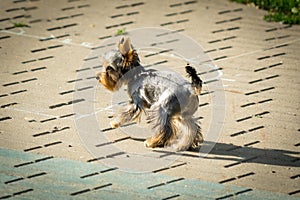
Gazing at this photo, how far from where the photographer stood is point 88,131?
33.4ft

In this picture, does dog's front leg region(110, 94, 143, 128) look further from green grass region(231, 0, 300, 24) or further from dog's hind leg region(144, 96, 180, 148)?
green grass region(231, 0, 300, 24)

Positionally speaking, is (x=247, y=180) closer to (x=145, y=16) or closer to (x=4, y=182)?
(x=4, y=182)

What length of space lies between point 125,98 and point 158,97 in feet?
5.49

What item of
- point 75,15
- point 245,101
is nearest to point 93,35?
point 75,15

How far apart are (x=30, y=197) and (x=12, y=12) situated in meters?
5.69

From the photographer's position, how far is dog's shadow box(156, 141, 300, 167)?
9516mm

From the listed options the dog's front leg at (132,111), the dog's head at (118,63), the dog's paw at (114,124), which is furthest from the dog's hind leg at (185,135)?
the dog's head at (118,63)

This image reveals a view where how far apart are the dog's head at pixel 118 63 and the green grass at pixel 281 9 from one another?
14.2 ft

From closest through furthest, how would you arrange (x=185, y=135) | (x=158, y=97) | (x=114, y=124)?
1. (x=158, y=97)
2. (x=185, y=135)
3. (x=114, y=124)

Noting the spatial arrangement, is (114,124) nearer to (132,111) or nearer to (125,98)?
(132,111)

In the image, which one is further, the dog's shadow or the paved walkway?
the dog's shadow

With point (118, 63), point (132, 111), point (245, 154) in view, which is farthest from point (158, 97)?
point (245, 154)

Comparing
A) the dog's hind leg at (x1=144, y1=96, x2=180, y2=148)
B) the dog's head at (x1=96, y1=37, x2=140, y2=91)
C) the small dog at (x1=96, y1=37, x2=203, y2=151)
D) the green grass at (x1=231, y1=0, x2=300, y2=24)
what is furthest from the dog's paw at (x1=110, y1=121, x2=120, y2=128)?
the green grass at (x1=231, y1=0, x2=300, y2=24)

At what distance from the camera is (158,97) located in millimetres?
9500
